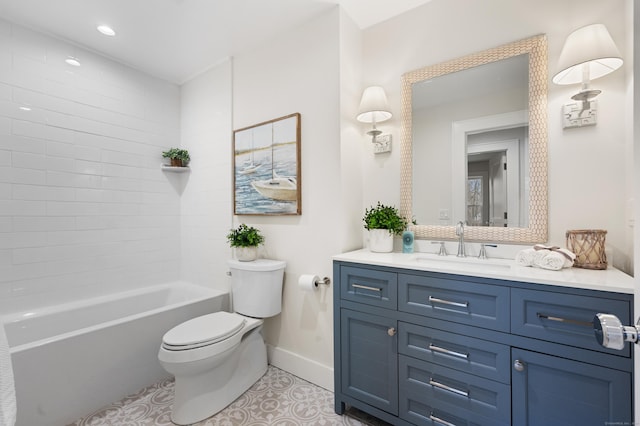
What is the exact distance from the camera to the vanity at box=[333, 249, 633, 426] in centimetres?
102

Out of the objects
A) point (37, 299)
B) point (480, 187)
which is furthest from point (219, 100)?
point (480, 187)

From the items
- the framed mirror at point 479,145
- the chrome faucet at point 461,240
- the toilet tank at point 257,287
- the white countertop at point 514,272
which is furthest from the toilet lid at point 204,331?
the chrome faucet at point 461,240

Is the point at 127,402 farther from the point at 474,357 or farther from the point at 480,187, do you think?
the point at 480,187

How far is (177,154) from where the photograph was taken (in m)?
2.78

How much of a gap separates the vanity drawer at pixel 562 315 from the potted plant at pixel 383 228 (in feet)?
2.49

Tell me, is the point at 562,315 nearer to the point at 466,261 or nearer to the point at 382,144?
the point at 466,261

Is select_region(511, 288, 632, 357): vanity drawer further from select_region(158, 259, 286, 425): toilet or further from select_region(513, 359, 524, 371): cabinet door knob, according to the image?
select_region(158, 259, 286, 425): toilet

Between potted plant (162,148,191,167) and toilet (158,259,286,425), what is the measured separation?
132cm

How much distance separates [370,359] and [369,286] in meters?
0.39

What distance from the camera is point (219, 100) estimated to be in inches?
103

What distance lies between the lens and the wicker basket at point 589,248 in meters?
1.28

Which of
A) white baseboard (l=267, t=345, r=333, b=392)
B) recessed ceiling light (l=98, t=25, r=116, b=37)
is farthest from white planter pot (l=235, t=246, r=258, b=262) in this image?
recessed ceiling light (l=98, t=25, r=116, b=37)

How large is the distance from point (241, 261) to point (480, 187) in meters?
1.67

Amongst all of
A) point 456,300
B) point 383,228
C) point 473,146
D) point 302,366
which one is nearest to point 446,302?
point 456,300
